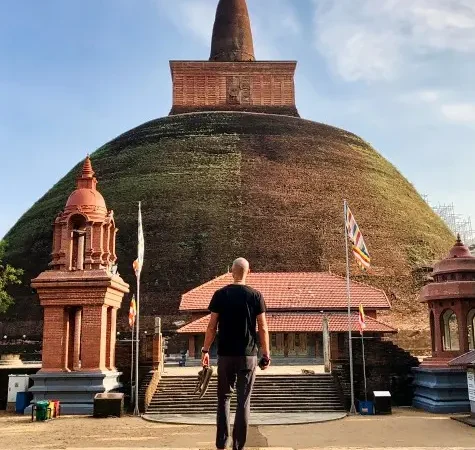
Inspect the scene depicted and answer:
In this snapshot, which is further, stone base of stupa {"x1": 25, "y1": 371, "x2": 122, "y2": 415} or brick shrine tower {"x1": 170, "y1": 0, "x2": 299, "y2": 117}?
brick shrine tower {"x1": 170, "y1": 0, "x2": 299, "y2": 117}

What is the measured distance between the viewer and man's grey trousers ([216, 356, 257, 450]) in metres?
6.59

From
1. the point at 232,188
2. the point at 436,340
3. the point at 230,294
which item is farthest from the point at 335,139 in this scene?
the point at 230,294

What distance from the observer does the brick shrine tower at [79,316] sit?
813 inches

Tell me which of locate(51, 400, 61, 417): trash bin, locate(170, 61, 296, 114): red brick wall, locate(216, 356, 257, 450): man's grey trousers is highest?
locate(170, 61, 296, 114): red brick wall

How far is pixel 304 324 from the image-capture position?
1332 inches

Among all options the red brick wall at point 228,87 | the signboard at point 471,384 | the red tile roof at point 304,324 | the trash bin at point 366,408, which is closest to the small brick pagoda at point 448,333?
the trash bin at point 366,408

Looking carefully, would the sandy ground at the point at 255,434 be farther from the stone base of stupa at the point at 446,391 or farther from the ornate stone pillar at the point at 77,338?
the ornate stone pillar at the point at 77,338

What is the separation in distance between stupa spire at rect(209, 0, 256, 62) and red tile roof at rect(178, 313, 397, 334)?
37.1 meters

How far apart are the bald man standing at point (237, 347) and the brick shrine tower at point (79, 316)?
1480 centimetres

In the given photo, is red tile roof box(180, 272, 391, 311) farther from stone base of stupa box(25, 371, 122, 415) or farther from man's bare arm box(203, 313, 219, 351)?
man's bare arm box(203, 313, 219, 351)

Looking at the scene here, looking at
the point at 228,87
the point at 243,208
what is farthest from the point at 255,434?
the point at 228,87

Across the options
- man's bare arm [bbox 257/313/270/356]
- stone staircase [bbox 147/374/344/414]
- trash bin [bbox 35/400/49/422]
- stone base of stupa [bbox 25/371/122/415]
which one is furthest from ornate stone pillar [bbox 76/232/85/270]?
man's bare arm [bbox 257/313/270/356]

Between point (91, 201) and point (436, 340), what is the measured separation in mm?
14067

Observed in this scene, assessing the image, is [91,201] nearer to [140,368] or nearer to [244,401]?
[140,368]
